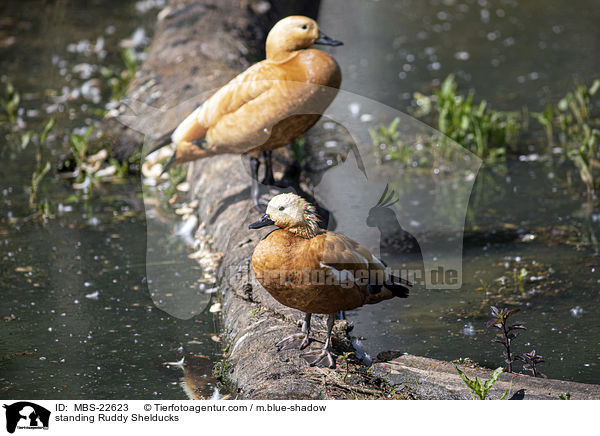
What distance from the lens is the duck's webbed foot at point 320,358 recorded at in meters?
2.88

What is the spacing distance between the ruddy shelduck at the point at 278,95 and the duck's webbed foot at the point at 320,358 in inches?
55.5

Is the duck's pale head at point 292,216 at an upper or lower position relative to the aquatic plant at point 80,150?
lower

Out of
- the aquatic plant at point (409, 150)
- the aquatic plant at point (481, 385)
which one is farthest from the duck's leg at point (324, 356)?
the aquatic plant at point (409, 150)

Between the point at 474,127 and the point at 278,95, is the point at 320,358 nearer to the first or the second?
the point at 278,95

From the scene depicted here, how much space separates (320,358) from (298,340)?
172 millimetres

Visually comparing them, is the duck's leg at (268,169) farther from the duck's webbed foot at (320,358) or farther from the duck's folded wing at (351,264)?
the duck's webbed foot at (320,358)

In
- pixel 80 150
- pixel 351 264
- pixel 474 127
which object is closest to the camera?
pixel 351 264

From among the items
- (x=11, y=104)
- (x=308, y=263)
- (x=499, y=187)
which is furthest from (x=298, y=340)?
(x=11, y=104)

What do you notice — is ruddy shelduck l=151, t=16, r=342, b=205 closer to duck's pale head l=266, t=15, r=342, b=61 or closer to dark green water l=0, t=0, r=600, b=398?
duck's pale head l=266, t=15, r=342, b=61

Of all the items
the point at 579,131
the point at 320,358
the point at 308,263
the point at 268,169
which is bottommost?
the point at 320,358

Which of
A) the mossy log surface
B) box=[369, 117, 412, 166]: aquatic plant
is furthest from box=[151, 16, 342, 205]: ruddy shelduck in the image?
box=[369, 117, 412, 166]: aquatic plant

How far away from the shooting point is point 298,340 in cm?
304

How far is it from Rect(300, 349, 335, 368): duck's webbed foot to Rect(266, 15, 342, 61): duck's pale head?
5.44 feet

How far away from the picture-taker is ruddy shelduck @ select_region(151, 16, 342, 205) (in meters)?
3.77
